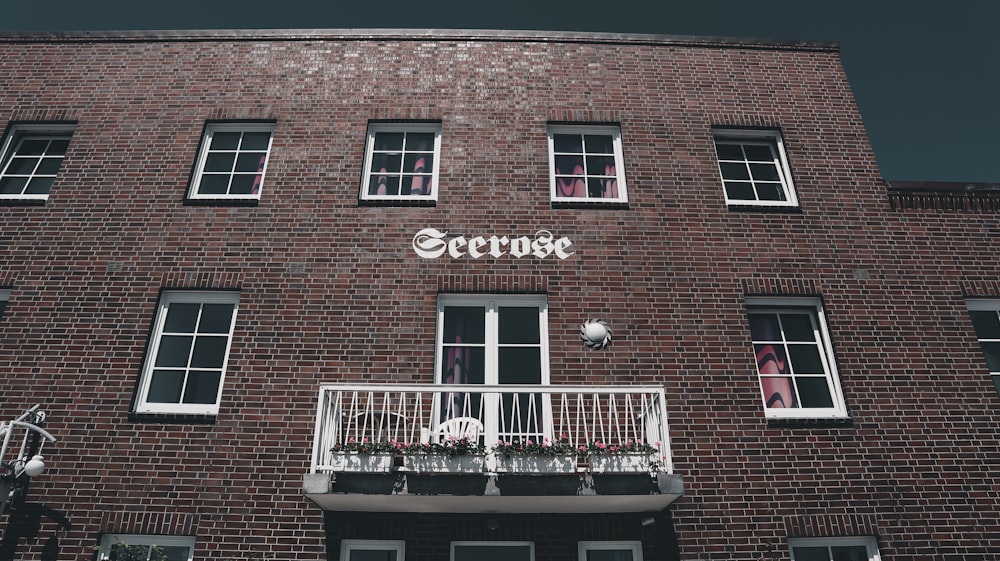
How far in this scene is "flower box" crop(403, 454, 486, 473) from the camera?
6.04m

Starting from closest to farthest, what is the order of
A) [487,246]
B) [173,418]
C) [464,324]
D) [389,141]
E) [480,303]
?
[173,418] → [464,324] → [480,303] → [487,246] → [389,141]

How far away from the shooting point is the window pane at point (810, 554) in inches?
277

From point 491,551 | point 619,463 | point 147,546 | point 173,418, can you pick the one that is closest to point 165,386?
point 173,418

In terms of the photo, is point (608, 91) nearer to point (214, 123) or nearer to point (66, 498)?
point (214, 123)

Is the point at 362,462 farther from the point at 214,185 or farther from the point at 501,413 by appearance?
the point at 214,185

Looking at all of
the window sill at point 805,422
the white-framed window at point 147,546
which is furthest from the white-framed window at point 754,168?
the white-framed window at point 147,546

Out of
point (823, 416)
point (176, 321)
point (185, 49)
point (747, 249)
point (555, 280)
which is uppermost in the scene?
point (185, 49)

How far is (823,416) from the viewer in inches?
298

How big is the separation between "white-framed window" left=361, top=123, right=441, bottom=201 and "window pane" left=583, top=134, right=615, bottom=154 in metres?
2.40

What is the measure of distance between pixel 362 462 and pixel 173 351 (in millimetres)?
3554

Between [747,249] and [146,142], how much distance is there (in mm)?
9295

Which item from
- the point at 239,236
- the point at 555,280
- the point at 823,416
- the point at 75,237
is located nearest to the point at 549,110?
the point at 555,280

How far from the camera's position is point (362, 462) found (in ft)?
20.0

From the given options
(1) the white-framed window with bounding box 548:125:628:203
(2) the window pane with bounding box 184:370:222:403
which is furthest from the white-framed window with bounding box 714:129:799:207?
(2) the window pane with bounding box 184:370:222:403
